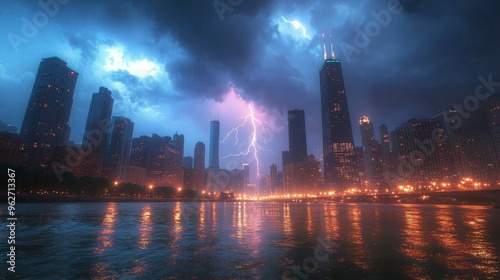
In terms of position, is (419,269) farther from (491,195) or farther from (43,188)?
(43,188)

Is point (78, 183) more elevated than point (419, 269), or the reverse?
point (78, 183)

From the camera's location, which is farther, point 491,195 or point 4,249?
point 491,195

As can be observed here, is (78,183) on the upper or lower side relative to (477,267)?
upper

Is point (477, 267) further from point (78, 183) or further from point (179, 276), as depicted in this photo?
point (78, 183)

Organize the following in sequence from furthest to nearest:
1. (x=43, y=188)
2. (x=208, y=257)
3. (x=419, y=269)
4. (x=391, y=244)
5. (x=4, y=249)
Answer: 1. (x=43, y=188)
2. (x=391, y=244)
3. (x=4, y=249)
4. (x=208, y=257)
5. (x=419, y=269)

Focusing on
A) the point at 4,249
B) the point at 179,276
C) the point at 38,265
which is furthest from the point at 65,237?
the point at 179,276

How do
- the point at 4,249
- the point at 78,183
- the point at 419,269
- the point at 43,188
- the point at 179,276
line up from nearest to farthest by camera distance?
the point at 179,276 < the point at 419,269 < the point at 4,249 < the point at 43,188 < the point at 78,183

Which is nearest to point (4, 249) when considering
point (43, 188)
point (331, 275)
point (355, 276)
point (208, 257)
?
point (208, 257)

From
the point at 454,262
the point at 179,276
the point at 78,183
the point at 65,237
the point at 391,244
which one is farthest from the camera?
the point at 78,183

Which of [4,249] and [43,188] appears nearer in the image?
[4,249]
